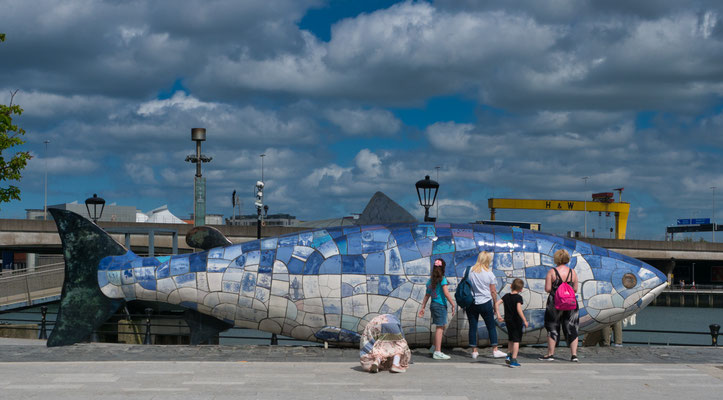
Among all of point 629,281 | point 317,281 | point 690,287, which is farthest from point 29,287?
point 690,287

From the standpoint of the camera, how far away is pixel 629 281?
13.8 metres

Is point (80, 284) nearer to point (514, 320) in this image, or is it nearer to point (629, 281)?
point (514, 320)

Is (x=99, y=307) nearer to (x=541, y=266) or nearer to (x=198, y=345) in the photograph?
(x=198, y=345)

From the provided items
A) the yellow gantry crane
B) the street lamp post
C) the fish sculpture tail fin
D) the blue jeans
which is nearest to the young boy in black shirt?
the blue jeans

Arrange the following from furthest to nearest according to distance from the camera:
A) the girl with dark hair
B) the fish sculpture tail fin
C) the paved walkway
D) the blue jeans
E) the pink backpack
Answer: the fish sculpture tail fin < the blue jeans < the girl with dark hair < the pink backpack < the paved walkway

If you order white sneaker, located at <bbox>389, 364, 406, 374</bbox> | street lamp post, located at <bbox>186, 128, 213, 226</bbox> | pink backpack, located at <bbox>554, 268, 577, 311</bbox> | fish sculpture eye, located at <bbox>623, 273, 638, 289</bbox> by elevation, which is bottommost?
white sneaker, located at <bbox>389, 364, 406, 374</bbox>

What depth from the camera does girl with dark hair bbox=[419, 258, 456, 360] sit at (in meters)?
12.4

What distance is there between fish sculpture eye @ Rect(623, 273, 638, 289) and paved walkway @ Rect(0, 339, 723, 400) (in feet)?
3.97

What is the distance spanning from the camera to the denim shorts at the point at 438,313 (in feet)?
40.9

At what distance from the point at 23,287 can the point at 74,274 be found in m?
15.1

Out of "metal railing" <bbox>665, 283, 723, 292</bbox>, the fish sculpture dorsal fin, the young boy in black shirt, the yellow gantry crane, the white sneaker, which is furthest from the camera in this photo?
the yellow gantry crane

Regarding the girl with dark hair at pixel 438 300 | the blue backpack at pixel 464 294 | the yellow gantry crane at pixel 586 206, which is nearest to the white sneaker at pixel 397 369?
the girl with dark hair at pixel 438 300

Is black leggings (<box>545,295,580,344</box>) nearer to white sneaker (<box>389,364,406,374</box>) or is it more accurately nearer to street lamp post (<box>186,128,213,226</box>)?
white sneaker (<box>389,364,406,374</box>)

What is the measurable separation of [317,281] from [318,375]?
2.61 meters
